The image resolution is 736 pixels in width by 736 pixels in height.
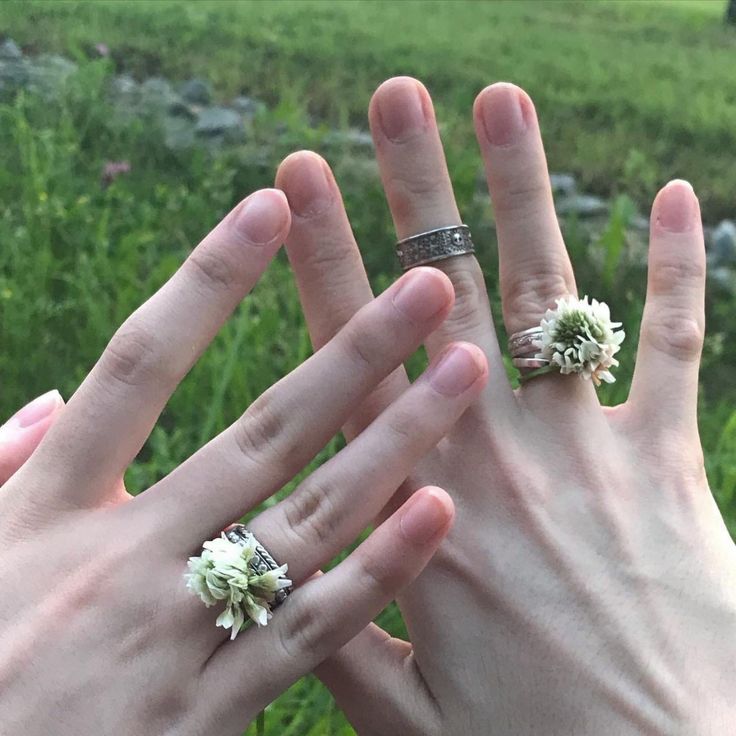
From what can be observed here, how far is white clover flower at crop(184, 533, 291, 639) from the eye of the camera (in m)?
0.74

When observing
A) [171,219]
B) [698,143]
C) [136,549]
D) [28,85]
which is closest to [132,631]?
[136,549]

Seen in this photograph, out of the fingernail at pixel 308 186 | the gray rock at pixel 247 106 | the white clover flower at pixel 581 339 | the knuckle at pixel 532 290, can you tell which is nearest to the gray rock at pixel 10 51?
the gray rock at pixel 247 106

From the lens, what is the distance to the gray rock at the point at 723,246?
2.09 metres

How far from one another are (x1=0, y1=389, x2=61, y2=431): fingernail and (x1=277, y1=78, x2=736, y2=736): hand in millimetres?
336

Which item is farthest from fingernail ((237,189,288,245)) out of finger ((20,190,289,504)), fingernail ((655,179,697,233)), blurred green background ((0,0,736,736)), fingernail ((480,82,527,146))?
blurred green background ((0,0,736,736))

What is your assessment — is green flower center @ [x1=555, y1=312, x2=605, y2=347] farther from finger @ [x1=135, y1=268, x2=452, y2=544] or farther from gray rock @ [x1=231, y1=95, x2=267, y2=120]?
gray rock @ [x1=231, y1=95, x2=267, y2=120]

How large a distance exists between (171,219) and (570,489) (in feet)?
4.29

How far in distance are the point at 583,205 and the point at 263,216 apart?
153 cm

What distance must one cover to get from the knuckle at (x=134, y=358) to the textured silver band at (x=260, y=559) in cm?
18

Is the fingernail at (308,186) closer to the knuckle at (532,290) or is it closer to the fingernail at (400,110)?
the fingernail at (400,110)

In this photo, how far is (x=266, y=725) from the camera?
107 centimetres

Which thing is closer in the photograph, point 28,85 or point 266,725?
point 266,725

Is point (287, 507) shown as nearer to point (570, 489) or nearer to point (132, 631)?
point (132, 631)

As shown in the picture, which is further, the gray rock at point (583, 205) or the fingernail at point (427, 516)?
the gray rock at point (583, 205)
